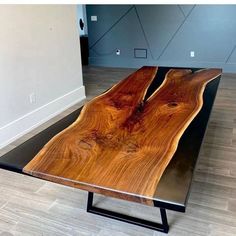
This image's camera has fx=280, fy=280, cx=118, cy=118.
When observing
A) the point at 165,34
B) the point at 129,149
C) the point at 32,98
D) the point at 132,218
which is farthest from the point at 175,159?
the point at 165,34

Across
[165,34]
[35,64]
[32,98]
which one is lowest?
[32,98]

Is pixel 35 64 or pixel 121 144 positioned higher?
pixel 35 64

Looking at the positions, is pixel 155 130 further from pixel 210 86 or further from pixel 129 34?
pixel 129 34

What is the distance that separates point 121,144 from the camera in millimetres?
1479

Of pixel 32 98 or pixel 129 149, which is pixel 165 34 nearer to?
pixel 32 98

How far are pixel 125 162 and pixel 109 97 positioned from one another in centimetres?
100

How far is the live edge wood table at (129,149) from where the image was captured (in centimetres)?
117

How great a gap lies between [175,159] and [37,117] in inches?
93.0

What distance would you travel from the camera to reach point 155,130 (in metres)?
1.62

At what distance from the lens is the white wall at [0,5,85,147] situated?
2844 mm

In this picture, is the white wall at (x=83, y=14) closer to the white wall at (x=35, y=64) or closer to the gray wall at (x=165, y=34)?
the gray wall at (x=165, y=34)

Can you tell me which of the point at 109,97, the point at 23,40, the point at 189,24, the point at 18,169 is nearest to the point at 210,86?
the point at 109,97

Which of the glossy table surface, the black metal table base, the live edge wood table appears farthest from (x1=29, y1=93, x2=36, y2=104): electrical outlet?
the black metal table base

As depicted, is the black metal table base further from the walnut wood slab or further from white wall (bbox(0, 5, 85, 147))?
white wall (bbox(0, 5, 85, 147))
